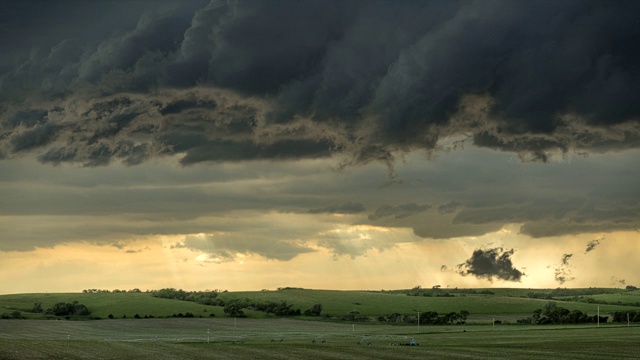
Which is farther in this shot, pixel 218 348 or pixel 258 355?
pixel 218 348

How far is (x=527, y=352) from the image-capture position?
107750 millimetres

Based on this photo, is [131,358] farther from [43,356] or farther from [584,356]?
[584,356]

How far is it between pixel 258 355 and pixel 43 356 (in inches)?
928

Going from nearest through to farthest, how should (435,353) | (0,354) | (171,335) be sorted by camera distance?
(0,354) → (435,353) → (171,335)

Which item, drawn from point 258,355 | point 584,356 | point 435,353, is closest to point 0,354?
point 258,355

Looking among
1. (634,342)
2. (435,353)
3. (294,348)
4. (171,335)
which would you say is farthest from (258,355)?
(171,335)

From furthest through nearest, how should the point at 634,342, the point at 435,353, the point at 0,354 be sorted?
the point at 634,342, the point at 435,353, the point at 0,354

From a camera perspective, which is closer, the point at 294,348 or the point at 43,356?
the point at 43,356

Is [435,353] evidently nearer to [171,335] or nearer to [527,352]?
[527,352]

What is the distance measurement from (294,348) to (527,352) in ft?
95.9

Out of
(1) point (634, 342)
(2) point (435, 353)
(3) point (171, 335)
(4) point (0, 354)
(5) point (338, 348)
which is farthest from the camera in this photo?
(3) point (171, 335)

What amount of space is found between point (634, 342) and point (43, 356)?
263 ft

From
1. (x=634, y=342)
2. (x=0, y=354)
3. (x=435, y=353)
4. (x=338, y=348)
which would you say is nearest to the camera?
(x=0, y=354)

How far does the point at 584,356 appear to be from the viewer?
101688mm
